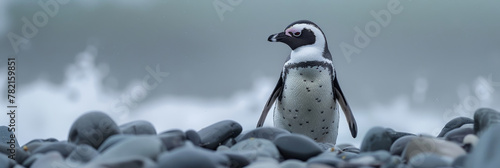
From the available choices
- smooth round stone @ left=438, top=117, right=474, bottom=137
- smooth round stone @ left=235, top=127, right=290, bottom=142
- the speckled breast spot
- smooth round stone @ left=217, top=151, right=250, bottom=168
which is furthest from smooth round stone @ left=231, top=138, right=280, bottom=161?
the speckled breast spot

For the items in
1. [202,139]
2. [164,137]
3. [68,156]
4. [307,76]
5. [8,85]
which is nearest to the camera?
[164,137]

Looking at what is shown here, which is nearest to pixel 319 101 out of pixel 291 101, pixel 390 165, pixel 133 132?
pixel 291 101

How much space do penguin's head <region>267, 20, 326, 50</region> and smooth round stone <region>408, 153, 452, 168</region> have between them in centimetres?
313

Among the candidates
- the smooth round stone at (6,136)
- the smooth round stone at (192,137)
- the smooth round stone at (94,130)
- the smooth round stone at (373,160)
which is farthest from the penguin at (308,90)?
the smooth round stone at (373,160)

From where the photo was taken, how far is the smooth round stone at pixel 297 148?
276 centimetres

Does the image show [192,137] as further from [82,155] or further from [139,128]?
[82,155]

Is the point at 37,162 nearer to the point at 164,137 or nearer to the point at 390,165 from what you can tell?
the point at 164,137

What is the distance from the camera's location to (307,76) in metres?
5.23

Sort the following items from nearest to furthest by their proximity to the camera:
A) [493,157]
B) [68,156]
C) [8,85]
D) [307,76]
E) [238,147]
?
1. [493,157]
2. [68,156]
3. [238,147]
4. [8,85]
5. [307,76]

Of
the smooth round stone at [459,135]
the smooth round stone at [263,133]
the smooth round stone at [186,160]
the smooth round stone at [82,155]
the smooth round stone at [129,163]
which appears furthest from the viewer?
the smooth round stone at [263,133]

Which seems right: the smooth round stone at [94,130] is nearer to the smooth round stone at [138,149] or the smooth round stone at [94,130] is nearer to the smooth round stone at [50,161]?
the smooth round stone at [50,161]

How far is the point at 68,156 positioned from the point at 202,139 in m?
0.90

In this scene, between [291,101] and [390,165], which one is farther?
[291,101]

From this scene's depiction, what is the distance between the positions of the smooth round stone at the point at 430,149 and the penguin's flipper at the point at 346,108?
112 inches
